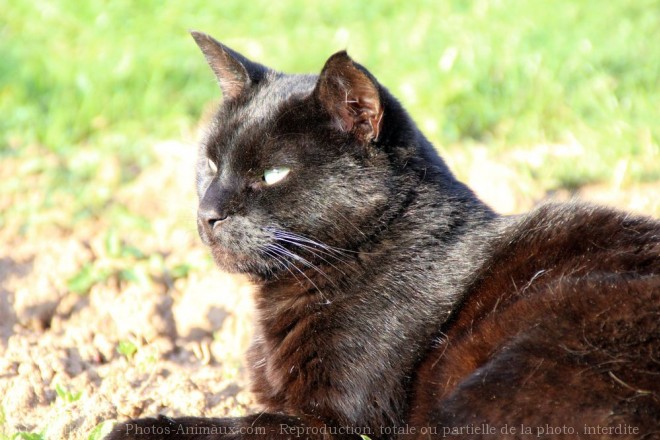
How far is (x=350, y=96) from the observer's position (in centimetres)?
252

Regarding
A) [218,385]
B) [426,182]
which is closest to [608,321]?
[426,182]

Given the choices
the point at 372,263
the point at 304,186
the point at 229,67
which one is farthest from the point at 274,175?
the point at 229,67

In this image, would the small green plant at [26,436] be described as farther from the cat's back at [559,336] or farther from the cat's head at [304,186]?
the cat's back at [559,336]

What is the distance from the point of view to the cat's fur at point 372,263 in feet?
7.84

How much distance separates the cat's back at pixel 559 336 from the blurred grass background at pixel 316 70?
5.48 ft

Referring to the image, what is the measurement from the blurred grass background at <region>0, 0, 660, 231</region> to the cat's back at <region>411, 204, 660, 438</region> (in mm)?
1670

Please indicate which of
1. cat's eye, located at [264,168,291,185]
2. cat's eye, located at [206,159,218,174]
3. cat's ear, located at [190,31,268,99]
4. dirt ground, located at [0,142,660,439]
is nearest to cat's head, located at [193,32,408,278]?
cat's eye, located at [264,168,291,185]

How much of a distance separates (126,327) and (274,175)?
3.76ft

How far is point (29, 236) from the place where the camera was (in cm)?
407

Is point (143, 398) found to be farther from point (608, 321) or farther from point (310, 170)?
point (608, 321)

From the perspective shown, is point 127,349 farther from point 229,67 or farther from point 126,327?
point 229,67

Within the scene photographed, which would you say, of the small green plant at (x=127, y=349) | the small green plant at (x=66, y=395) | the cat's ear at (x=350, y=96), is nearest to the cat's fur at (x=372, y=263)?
the cat's ear at (x=350, y=96)

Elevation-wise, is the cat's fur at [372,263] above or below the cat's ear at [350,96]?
below

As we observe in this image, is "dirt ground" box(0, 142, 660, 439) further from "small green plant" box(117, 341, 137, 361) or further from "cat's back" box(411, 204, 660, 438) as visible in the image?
"cat's back" box(411, 204, 660, 438)
